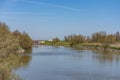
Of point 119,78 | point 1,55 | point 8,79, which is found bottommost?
point 119,78

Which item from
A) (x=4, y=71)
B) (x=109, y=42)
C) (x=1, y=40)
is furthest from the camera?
(x=109, y=42)

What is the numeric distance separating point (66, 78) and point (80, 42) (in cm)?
9281

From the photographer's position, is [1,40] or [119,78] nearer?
[1,40]

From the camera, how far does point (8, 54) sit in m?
9.30

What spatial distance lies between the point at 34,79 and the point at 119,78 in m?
6.78

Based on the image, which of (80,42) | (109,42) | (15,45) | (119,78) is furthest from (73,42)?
(15,45)

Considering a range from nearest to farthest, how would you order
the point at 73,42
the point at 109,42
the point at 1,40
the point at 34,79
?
the point at 1,40 → the point at 34,79 → the point at 109,42 → the point at 73,42

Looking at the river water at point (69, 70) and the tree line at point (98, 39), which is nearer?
the river water at point (69, 70)

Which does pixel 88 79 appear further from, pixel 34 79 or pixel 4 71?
pixel 4 71

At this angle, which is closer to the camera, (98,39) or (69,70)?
(69,70)

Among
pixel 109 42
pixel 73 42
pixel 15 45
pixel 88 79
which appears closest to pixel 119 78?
pixel 88 79

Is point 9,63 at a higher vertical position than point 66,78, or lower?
higher

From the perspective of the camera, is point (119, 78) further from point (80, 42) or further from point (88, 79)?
point (80, 42)

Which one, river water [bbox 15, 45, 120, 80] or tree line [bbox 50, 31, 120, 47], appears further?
tree line [bbox 50, 31, 120, 47]
